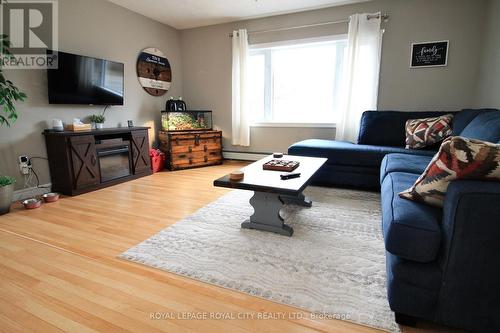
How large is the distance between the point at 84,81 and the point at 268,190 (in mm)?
2804

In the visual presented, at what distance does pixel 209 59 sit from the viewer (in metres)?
4.69

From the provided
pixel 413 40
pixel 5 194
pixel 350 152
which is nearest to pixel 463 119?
pixel 350 152

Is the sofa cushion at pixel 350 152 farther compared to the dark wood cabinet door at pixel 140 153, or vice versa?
the dark wood cabinet door at pixel 140 153

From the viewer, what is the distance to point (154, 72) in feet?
14.4

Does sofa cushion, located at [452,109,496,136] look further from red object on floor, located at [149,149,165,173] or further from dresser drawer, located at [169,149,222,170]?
red object on floor, located at [149,149,165,173]

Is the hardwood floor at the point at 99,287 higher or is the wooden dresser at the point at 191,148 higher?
the wooden dresser at the point at 191,148

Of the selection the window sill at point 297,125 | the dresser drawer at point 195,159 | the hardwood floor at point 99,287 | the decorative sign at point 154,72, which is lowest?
the hardwood floor at point 99,287

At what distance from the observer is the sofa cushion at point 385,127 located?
326 centimetres

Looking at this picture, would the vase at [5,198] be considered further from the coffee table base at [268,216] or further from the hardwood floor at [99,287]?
the coffee table base at [268,216]

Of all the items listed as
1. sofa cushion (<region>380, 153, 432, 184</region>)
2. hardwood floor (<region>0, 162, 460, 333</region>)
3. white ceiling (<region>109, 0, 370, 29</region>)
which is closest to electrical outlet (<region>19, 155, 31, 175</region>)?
hardwood floor (<region>0, 162, 460, 333</region>)

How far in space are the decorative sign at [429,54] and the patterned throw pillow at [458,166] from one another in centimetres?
298

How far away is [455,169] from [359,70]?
2.98m

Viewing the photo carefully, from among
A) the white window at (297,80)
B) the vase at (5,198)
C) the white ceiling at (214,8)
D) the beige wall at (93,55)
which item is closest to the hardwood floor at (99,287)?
the vase at (5,198)

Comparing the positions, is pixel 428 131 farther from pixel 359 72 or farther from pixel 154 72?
pixel 154 72
